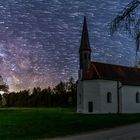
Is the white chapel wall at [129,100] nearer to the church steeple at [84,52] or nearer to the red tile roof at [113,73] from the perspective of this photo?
Result: the red tile roof at [113,73]

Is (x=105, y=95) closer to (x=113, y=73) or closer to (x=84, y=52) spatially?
(x=113, y=73)

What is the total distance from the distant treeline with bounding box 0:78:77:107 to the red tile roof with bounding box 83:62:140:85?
138 ft

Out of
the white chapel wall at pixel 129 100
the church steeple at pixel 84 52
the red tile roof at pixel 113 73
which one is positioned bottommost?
the white chapel wall at pixel 129 100

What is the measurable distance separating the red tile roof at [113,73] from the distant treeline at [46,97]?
42089 millimetres

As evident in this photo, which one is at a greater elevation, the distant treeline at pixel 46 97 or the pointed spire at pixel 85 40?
the pointed spire at pixel 85 40

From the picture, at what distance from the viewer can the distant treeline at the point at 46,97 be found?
4920 inches

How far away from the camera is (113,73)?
6644 centimetres

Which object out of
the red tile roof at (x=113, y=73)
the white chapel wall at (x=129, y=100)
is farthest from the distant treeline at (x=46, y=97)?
the white chapel wall at (x=129, y=100)

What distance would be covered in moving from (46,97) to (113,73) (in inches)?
2918

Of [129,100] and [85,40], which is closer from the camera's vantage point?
[129,100]

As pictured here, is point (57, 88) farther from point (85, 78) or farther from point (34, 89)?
point (85, 78)

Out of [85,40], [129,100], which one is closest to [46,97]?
[85,40]

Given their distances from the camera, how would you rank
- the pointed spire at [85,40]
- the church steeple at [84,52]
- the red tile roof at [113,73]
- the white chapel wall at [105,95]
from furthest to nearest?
the pointed spire at [85,40]
the church steeple at [84,52]
the red tile roof at [113,73]
the white chapel wall at [105,95]

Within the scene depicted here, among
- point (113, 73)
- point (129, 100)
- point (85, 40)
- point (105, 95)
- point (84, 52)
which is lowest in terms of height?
point (129, 100)
